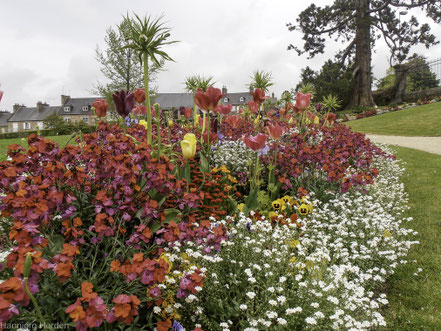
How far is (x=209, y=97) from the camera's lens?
3436 millimetres

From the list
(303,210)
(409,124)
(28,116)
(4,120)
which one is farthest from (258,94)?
(4,120)

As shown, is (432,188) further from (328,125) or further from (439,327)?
(439,327)

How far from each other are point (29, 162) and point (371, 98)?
89.7ft

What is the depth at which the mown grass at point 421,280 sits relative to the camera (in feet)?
8.05

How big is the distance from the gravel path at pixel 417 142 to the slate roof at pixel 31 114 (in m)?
60.8

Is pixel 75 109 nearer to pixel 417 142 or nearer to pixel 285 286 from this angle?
pixel 417 142

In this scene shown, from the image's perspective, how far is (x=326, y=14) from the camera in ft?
76.5

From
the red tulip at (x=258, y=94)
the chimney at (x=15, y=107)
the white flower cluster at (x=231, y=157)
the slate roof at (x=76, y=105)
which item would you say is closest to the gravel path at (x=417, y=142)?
the white flower cluster at (x=231, y=157)

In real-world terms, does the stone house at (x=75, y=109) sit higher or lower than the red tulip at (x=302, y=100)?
higher

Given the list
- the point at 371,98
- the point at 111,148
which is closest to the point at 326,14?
the point at 371,98

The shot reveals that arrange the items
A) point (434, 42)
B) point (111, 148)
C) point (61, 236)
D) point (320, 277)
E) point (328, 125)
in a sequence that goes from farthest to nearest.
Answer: point (434, 42), point (328, 125), point (111, 148), point (320, 277), point (61, 236)

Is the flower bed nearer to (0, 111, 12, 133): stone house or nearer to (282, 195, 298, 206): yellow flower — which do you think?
(282, 195, 298, 206): yellow flower

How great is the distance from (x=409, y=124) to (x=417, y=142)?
4794mm

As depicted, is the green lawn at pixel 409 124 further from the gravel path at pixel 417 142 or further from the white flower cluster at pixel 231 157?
the white flower cluster at pixel 231 157
